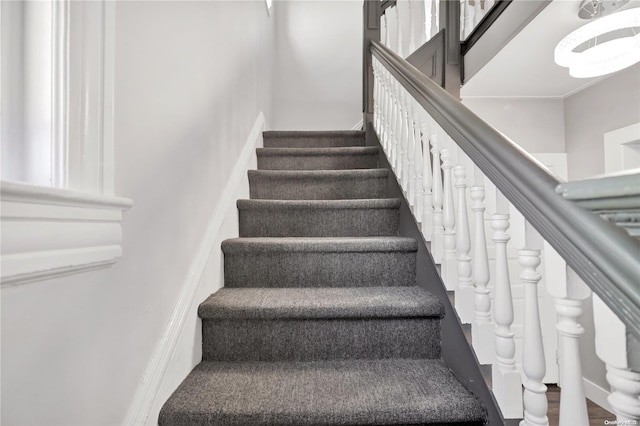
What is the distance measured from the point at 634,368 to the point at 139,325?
937 mm

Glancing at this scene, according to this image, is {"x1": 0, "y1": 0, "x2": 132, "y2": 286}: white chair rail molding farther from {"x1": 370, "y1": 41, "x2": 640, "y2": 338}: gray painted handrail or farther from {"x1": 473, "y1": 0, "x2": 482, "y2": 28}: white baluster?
{"x1": 473, "y1": 0, "x2": 482, "y2": 28}: white baluster

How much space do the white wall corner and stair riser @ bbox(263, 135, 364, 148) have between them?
2.01m

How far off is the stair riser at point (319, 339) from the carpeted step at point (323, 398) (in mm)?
84

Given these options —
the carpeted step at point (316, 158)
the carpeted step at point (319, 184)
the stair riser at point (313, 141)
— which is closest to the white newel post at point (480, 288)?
the carpeted step at point (319, 184)

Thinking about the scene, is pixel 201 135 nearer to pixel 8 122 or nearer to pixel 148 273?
pixel 148 273

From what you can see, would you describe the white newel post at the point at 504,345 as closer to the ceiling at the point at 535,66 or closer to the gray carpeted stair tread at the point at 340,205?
the gray carpeted stair tread at the point at 340,205

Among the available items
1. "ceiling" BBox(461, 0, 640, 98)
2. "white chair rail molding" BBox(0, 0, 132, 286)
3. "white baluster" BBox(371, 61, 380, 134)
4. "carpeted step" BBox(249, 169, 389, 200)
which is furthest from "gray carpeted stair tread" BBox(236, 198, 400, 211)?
"ceiling" BBox(461, 0, 640, 98)

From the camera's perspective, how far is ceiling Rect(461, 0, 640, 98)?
1.75 m

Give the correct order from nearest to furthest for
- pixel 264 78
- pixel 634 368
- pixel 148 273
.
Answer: pixel 634 368 → pixel 148 273 → pixel 264 78

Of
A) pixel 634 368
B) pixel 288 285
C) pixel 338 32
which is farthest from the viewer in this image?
pixel 338 32

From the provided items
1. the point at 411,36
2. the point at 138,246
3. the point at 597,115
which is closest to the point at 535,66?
the point at 597,115

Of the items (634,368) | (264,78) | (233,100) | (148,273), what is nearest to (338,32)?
(264,78)

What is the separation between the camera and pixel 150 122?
889 mm

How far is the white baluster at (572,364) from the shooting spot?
23.6 inches
